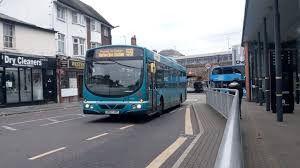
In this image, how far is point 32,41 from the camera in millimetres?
28344

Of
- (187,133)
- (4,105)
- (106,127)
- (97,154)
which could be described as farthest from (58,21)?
(97,154)

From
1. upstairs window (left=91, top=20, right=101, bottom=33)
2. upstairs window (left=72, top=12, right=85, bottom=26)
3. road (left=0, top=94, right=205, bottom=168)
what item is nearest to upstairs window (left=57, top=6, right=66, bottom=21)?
upstairs window (left=72, top=12, right=85, bottom=26)

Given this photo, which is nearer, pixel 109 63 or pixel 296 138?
pixel 296 138

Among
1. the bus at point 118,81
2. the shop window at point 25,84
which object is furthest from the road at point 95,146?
the shop window at point 25,84

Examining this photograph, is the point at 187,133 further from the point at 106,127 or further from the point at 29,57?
the point at 29,57

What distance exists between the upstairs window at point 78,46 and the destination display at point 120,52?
22297mm

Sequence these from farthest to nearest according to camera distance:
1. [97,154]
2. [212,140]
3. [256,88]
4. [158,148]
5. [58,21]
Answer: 1. [58,21]
2. [256,88]
3. [212,140]
4. [158,148]
5. [97,154]

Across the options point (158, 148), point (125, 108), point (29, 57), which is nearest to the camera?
point (158, 148)

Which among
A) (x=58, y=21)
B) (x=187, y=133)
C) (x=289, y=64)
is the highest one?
(x=58, y=21)

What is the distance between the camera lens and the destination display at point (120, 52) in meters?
13.8

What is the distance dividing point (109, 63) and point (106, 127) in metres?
2.72

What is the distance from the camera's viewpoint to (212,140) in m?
9.28

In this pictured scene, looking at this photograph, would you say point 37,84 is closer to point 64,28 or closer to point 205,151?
point 64,28

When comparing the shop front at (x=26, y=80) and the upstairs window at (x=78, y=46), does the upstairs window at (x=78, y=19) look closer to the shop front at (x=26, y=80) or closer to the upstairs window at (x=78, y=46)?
the upstairs window at (x=78, y=46)
